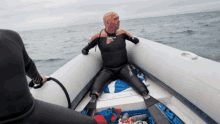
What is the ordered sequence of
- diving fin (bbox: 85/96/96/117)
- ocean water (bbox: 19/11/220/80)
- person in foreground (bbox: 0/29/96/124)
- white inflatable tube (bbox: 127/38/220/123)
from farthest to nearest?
ocean water (bbox: 19/11/220/80), diving fin (bbox: 85/96/96/117), white inflatable tube (bbox: 127/38/220/123), person in foreground (bbox: 0/29/96/124)

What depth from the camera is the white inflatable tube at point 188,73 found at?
3.79 ft

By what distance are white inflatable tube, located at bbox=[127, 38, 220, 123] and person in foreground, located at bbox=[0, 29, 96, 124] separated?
1.30 m

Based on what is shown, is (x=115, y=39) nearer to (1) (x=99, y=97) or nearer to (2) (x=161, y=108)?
(1) (x=99, y=97)

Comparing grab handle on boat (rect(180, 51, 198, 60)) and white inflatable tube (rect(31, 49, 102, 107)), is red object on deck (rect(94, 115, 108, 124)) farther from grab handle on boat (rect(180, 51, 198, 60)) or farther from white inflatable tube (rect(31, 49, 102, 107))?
grab handle on boat (rect(180, 51, 198, 60))

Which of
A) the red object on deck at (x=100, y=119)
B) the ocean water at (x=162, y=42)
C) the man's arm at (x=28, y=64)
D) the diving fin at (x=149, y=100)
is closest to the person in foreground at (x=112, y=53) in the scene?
the diving fin at (x=149, y=100)

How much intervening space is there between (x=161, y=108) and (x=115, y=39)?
3.94 feet

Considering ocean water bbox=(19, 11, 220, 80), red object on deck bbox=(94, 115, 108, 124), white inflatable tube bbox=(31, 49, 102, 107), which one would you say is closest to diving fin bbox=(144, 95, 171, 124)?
red object on deck bbox=(94, 115, 108, 124)

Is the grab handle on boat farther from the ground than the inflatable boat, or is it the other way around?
the grab handle on boat

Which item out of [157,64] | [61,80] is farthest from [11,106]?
[157,64]

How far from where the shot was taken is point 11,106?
665 millimetres

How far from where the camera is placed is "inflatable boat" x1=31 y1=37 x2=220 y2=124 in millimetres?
1216

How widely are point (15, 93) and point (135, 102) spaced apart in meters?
1.33

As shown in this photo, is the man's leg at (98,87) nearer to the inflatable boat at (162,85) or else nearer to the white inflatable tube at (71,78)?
the inflatable boat at (162,85)

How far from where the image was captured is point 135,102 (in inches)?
64.0
